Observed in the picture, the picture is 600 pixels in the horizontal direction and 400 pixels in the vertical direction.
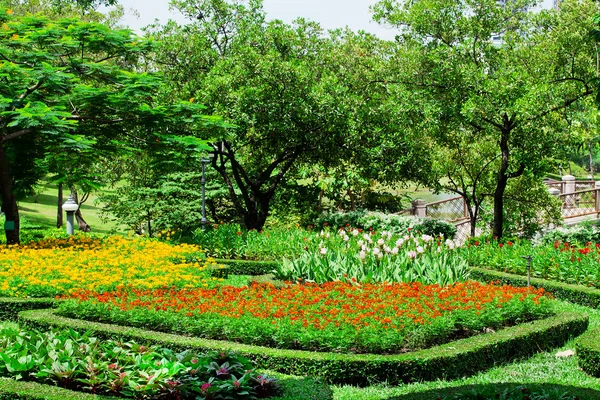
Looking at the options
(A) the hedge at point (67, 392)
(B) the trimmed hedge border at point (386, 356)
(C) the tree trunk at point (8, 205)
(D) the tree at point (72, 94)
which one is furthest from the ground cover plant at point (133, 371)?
(C) the tree trunk at point (8, 205)

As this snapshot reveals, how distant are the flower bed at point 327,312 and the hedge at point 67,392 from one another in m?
1.85

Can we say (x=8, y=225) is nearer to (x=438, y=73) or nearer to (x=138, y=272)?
(x=138, y=272)

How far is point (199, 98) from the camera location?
68.2ft

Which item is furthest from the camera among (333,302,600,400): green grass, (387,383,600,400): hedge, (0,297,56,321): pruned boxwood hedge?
(0,297,56,321): pruned boxwood hedge

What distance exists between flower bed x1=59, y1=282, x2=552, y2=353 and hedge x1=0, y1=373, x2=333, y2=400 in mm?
1849

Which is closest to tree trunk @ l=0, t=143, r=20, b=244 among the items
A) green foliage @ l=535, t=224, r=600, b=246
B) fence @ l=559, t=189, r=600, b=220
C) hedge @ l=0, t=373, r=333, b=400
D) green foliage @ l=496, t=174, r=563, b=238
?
hedge @ l=0, t=373, r=333, b=400

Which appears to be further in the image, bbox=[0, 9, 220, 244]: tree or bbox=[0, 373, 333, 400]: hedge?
bbox=[0, 9, 220, 244]: tree

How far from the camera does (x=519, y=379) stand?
27.1ft

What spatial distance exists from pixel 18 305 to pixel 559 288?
979 centimetres

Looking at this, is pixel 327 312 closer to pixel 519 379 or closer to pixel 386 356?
pixel 386 356

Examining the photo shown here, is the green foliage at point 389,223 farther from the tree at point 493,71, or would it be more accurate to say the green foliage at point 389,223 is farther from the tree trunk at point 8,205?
the tree trunk at point 8,205

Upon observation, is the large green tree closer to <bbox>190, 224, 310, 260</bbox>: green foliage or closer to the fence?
<bbox>190, 224, 310, 260</bbox>: green foliage

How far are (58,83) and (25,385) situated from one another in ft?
34.8

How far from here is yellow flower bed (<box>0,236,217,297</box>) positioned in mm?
11883
